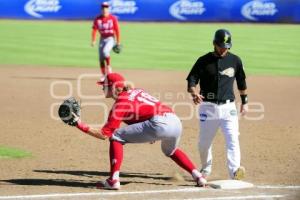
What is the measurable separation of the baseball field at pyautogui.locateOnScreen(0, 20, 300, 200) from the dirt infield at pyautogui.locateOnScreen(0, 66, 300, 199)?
0.05ft

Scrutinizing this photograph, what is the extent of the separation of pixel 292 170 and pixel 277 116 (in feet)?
15.2

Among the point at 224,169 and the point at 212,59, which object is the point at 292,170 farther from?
the point at 212,59

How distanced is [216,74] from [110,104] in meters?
6.49

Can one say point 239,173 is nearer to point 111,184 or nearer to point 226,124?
point 226,124

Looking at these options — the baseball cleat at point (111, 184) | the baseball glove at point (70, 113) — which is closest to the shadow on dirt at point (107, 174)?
the baseball cleat at point (111, 184)

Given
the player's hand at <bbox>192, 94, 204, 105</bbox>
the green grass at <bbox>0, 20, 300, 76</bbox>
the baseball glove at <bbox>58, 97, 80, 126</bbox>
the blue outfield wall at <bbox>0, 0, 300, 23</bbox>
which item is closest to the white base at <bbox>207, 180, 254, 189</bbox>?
the player's hand at <bbox>192, 94, 204, 105</bbox>

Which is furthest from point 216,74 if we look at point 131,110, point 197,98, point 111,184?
point 111,184

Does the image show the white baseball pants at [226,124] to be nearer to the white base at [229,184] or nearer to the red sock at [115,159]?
the white base at [229,184]

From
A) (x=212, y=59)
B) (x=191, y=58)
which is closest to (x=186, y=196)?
(x=212, y=59)

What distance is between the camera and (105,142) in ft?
38.2

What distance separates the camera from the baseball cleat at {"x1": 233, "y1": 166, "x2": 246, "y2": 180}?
872 cm

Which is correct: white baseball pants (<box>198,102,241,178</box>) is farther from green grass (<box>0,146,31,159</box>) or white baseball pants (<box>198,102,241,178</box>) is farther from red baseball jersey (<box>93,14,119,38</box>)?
red baseball jersey (<box>93,14,119,38</box>)

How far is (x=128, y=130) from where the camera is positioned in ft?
27.4

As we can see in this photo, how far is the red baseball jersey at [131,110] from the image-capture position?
811 cm
